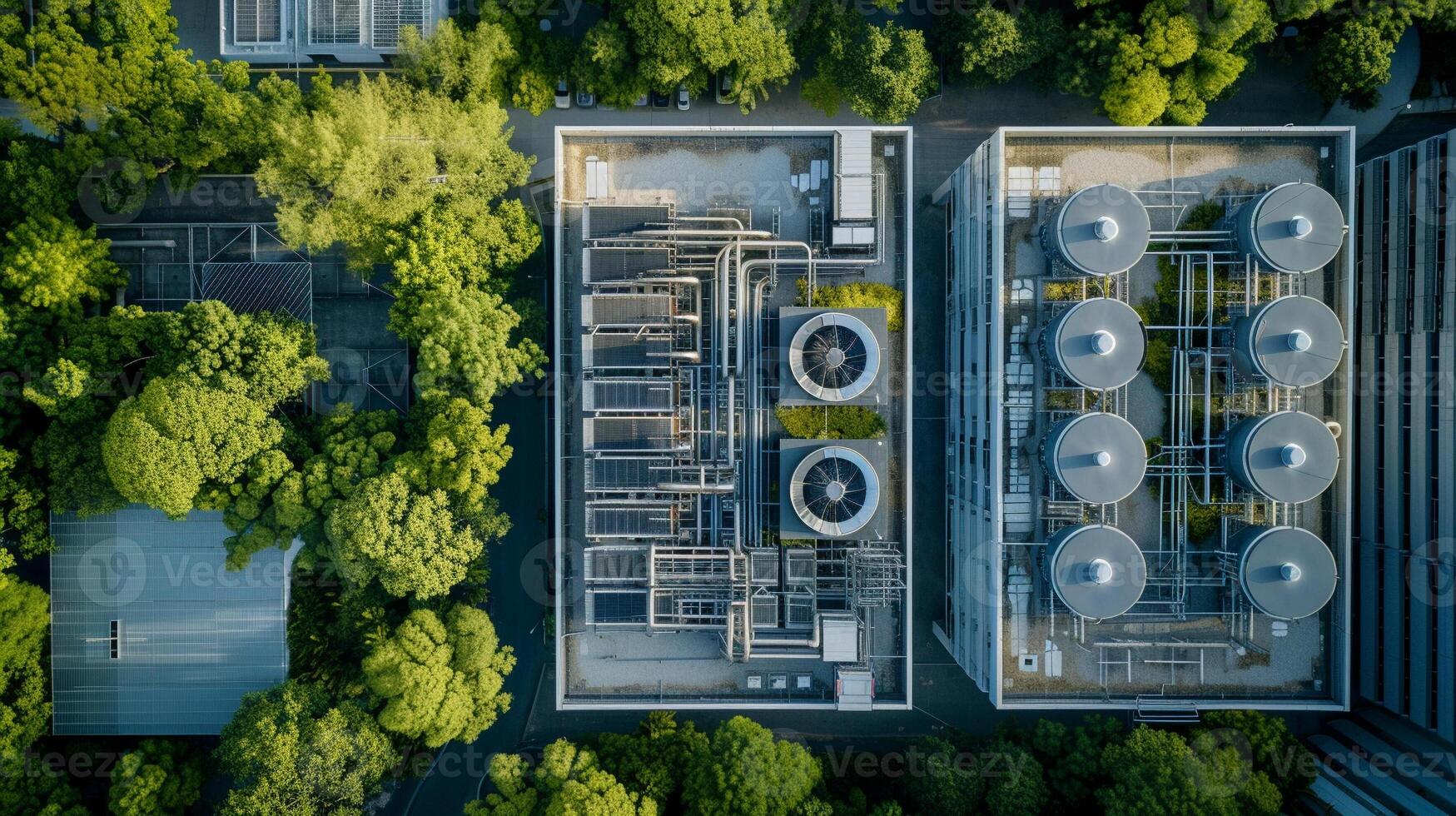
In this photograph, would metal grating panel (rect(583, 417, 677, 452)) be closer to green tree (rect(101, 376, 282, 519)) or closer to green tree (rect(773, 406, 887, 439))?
green tree (rect(773, 406, 887, 439))

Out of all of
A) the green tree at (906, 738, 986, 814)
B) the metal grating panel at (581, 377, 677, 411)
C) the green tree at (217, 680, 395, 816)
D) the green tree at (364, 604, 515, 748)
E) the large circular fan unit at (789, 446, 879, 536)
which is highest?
the metal grating panel at (581, 377, 677, 411)

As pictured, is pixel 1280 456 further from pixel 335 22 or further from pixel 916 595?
pixel 335 22

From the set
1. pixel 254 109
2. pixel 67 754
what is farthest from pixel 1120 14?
pixel 67 754

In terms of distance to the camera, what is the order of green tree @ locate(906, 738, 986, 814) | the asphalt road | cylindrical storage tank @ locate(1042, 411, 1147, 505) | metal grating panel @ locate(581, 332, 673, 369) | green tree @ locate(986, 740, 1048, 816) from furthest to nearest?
the asphalt road → green tree @ locate(906, 738, 986, 814) → green tree @ locate(986, 740, 1048, 816) → metal grating panel @ locate(581, 332, 673, 369) → cylindrical storage tank @ locate(1042, 411, 1147, 505)

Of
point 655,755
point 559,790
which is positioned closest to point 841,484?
point 655,755

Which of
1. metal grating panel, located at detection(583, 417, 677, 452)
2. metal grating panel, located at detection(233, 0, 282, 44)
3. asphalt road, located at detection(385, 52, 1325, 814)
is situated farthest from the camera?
asphalt road, located at detection(385, 52, 1325, 814)

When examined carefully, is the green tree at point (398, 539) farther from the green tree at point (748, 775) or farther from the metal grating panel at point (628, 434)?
the green tree at point (748, 775)

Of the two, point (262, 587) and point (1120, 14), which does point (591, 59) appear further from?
Answer: point (262, 587)

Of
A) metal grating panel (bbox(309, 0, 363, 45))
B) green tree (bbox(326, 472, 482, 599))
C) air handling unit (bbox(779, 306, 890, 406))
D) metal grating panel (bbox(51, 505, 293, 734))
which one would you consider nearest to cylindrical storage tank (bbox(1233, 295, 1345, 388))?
air handling unit (bbox(779, 306, 890, 406))
